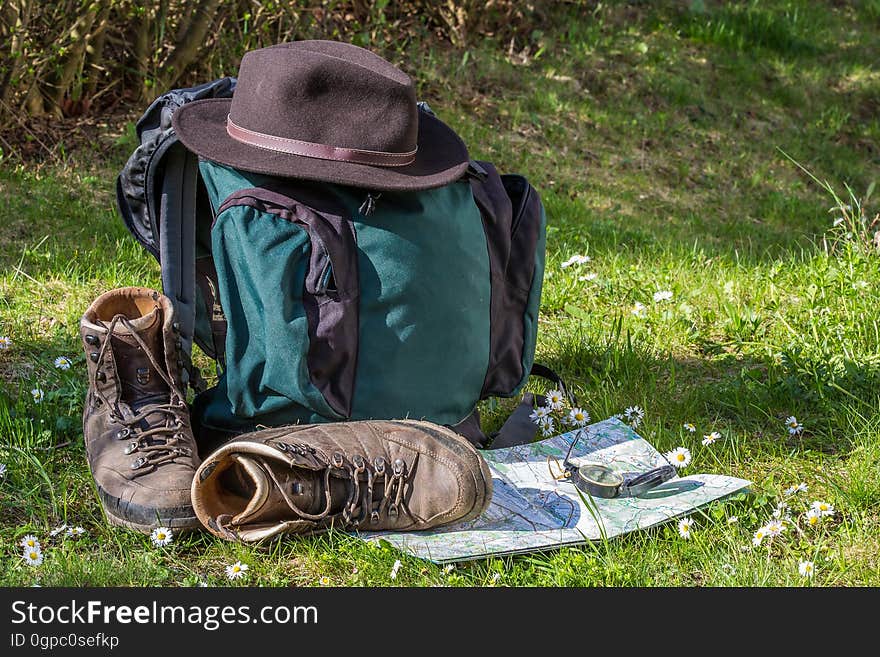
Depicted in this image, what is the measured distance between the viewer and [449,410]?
2.62 m

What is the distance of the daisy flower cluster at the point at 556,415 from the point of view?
2.88 m

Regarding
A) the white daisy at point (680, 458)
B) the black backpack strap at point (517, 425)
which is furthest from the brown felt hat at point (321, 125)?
the white daisy at point (680, 458)

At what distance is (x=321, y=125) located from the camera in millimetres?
2420

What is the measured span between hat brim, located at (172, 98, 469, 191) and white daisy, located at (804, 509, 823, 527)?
1.22 meters

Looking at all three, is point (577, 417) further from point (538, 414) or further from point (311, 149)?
point (311, 149)

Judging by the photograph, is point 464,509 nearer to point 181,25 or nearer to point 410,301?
point 410,301

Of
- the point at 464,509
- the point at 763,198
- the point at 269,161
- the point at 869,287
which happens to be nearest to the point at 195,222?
the point at 269,161

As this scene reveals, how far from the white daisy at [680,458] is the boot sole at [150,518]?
1.27 m

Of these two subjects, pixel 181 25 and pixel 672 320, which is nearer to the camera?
pixel 672 320

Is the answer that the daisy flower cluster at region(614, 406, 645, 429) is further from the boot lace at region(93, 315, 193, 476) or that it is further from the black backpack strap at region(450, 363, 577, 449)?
the boot lace at region(93, 315, 193, 476)

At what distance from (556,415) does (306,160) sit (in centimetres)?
112

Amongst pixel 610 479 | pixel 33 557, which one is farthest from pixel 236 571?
pixel 610 479

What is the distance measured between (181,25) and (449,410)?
10.5 feet

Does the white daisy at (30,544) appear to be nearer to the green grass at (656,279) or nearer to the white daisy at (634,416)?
the green grass at (656,279)
